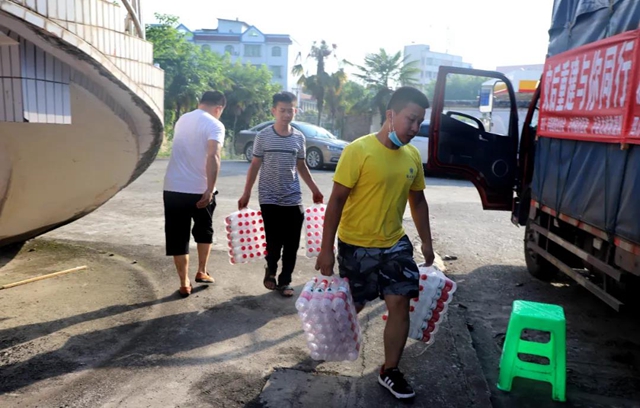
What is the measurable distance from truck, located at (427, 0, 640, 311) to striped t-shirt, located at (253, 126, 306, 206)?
6.83 feet

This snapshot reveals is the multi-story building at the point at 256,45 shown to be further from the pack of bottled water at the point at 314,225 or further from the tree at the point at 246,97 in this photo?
the pack of bottled water at the point at 314,225

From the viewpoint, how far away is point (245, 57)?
2453 inches

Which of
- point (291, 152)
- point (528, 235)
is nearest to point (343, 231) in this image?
point (291, 152)

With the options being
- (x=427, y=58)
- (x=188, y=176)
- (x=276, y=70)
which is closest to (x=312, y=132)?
(x=188, y=176)

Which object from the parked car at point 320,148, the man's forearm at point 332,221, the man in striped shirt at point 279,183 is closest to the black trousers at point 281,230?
the man in striped shirt at point 279,183

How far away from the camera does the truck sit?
3.62 meters

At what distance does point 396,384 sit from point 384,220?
2.99 ft

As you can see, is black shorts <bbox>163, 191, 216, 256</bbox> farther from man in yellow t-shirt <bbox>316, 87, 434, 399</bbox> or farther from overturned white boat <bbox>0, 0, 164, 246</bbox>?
man in yellow t-shirt <bbox>316, 87, 434, 399</bbox>

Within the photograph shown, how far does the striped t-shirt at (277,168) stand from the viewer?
14.7ft

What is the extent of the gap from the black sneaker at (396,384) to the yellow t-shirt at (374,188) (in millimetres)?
719

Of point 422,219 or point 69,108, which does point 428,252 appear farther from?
point 69,108

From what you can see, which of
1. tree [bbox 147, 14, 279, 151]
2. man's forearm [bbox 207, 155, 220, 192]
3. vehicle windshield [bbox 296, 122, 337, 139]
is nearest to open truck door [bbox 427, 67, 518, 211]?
man's forearm [bbox 207, 155, 220, 192]

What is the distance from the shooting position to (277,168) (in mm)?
4484

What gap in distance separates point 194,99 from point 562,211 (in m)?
27.2
